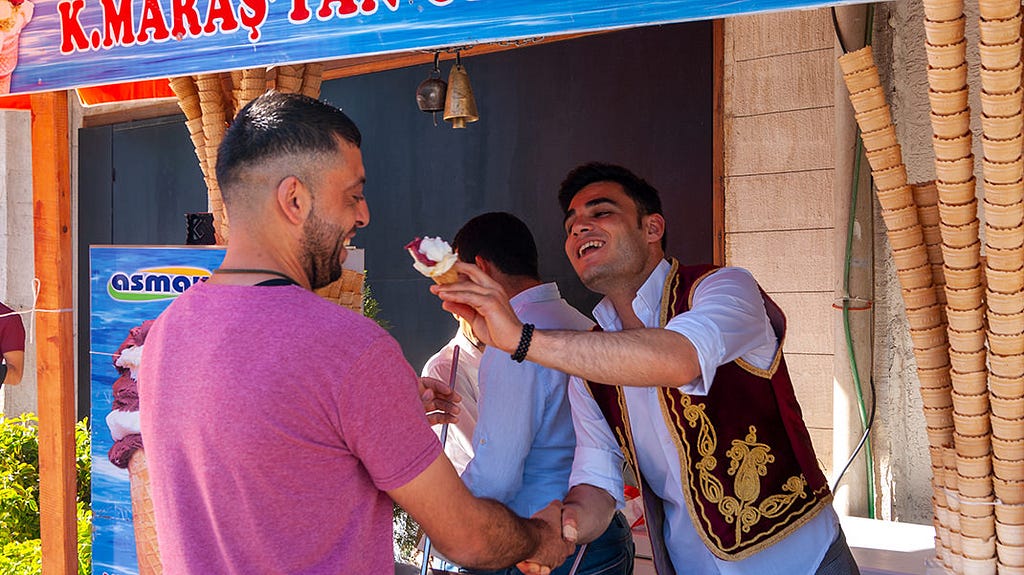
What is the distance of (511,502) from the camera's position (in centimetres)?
288

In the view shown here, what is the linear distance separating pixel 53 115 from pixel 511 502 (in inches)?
87.0

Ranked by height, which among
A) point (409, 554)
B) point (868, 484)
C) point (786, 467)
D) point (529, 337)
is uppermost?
point (529, 337)

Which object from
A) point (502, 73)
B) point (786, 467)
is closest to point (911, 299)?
point (786, 467)

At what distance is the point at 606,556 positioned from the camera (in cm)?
280

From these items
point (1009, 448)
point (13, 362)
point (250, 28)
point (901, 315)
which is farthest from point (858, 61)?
point (13, 362)

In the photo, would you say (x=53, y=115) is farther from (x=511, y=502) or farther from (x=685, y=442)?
(x=685, y=442)

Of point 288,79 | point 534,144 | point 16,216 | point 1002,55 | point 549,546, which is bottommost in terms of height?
point 549,546

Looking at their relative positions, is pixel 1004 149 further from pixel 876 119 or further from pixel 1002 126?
pixel 876 119

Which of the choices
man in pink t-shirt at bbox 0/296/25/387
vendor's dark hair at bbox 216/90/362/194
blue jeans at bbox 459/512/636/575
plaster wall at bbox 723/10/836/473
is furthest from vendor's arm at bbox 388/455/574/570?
man in pink t-shirt at bbox 0/296/25/387

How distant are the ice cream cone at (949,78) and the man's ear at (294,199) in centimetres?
114

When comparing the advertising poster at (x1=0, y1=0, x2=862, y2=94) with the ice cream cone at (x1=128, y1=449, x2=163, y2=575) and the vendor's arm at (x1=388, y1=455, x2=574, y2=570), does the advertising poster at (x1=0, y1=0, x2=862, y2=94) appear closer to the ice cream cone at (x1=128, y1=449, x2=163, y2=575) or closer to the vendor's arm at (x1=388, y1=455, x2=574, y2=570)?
the vendor's arm at (x1=388, y1=455, x2=574, y2=570)

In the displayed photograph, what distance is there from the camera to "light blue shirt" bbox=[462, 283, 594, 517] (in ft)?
9.02

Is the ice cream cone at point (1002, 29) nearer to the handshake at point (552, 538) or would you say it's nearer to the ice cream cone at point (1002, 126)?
the ice cream cone at point (1002, 126)

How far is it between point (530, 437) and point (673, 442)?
1.69 feet
